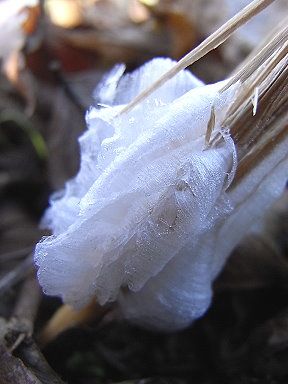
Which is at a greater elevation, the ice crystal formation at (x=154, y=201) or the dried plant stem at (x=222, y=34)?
the dried plant stem at (x=222, y=34)

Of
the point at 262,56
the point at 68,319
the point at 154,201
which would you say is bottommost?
the point at 68,319

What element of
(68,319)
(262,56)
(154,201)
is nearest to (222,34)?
(262,56)

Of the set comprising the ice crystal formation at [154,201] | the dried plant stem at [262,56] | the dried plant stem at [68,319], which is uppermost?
the dried plant stem at [262,56]

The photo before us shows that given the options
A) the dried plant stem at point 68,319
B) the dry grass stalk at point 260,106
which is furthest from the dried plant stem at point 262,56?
the dried plant stem at point 68,319

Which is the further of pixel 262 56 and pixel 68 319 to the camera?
pixel 68 319

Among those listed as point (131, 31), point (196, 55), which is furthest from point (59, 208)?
point (131, 31)

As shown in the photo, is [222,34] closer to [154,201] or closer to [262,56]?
[262,56]

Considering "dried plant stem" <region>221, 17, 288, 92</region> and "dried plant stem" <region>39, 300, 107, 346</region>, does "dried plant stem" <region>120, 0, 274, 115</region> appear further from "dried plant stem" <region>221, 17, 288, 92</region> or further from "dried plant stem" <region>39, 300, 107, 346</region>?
"dried plant stem" <region>39, 300, 107, 346</region>

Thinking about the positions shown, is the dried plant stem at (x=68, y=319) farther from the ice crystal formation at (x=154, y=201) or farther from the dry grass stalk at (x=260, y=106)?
the dry grass stalk at (x=260, y=106)

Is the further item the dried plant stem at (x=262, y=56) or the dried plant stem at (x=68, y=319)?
the dried plant stem at (x=68, y=319)

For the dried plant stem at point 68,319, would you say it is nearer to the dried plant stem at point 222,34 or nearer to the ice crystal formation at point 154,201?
the ice crystal formation at point 154,201
